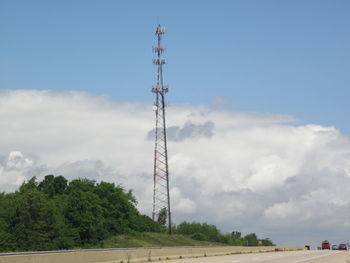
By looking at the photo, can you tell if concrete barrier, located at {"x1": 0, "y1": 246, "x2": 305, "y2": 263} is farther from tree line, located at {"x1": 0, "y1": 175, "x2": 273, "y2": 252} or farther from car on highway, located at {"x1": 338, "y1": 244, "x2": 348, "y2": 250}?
car on highway, located at {"x1": 338, "y1": 244, "x2": 348, "y2": 250}

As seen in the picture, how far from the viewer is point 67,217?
4070 inches

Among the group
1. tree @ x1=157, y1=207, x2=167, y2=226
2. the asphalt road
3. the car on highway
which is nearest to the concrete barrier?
the asphalt road

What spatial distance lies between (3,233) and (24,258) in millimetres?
67809

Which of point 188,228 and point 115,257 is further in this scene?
point 188,228

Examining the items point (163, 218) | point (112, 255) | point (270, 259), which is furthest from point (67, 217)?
point (112, 255)

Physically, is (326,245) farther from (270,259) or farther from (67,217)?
(270,259)

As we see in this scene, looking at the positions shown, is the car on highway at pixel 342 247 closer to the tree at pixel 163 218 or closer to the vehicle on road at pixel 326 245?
the vehicle on road at pixel 326 245

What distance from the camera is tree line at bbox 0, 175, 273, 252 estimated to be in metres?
92.7

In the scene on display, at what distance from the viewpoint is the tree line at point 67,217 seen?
92.7 m

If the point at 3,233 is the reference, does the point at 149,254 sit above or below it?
below

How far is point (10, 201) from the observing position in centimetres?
10350

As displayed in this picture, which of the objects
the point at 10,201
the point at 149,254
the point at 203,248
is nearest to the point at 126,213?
the point at 10,201

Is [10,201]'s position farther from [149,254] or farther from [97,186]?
[149,254]

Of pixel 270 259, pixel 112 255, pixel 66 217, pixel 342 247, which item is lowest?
pixel 112 255
